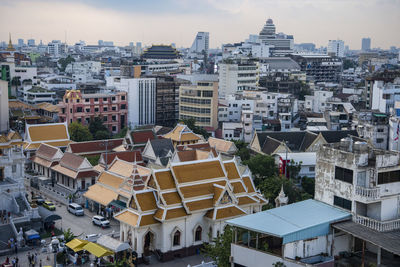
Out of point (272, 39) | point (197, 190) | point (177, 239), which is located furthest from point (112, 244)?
point (272, 39)

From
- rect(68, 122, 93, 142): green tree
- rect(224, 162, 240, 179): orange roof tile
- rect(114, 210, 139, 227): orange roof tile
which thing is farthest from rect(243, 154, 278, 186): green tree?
rect(68, 122, 93, 142): green tree

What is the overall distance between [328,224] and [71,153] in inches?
1130

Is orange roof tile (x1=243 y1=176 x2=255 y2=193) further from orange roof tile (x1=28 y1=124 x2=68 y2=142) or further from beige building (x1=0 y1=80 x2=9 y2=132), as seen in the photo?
beige building (x1=0 y1=80 x2=9 y2=132)

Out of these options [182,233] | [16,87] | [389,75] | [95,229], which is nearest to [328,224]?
[182,233]

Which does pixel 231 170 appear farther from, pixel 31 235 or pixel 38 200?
pixel 38 200

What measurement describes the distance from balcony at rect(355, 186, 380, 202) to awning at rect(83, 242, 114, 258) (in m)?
13.7

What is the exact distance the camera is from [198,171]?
3259cm

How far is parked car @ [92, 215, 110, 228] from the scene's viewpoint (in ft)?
119

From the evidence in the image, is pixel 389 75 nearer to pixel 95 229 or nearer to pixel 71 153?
pixel 71 153

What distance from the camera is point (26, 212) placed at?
116 ft

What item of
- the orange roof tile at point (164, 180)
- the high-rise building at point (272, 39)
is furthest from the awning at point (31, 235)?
the high-rise building at point (272, 39)

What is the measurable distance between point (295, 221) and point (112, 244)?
11443 mm

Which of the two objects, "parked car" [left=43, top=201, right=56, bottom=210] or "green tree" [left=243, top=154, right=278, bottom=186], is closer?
"parked car" [left=43, top=201, right=56, bottom=210]

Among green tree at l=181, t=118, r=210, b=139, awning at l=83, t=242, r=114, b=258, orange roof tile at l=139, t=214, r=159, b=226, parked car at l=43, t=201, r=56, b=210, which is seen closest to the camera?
awning at l=83, t=242, r=114, b=258
